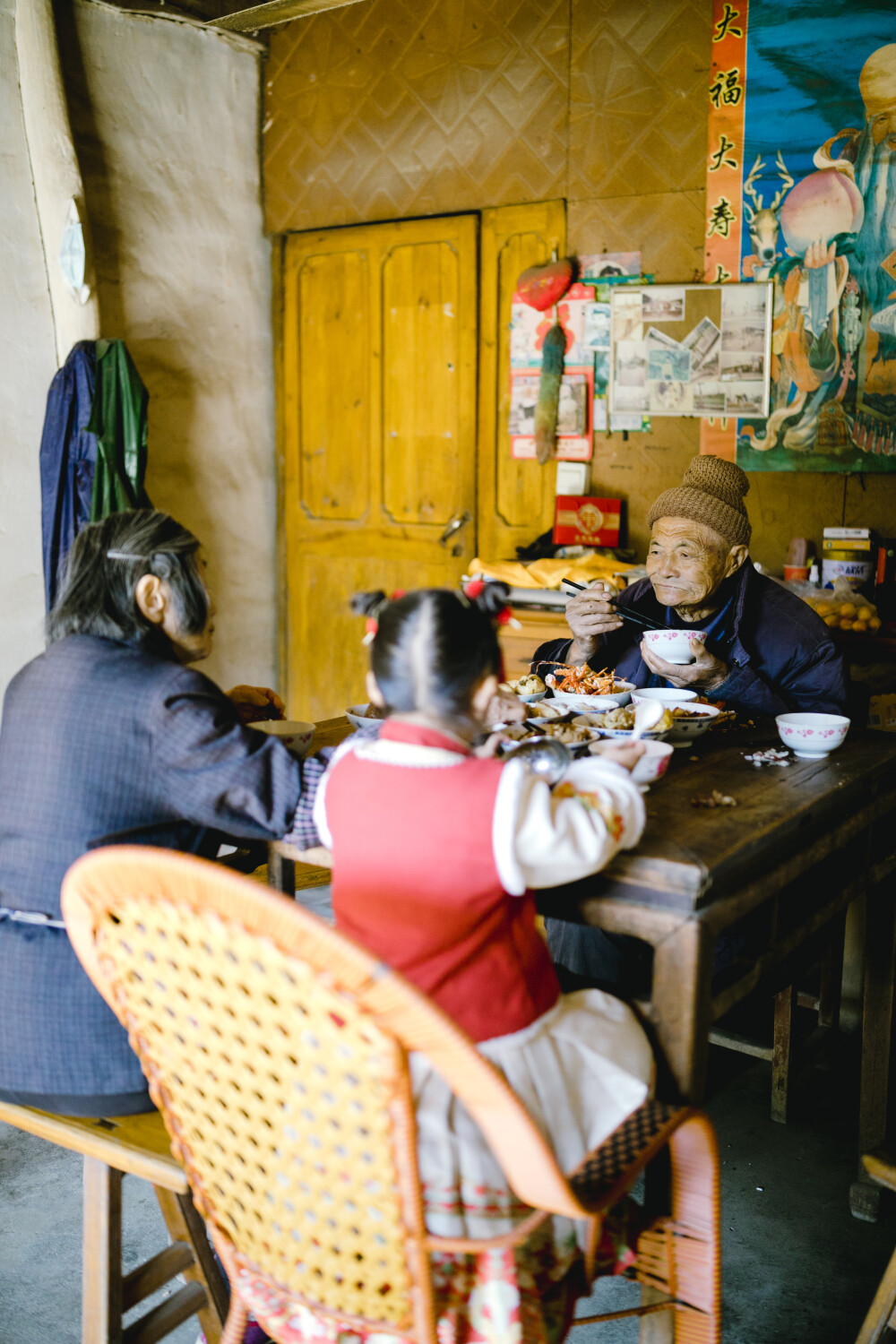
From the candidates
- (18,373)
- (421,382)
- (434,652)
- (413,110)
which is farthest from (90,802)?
(413,110)

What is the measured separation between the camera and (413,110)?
15.4ft

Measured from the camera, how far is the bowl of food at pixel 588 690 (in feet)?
6.63

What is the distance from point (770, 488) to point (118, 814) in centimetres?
317

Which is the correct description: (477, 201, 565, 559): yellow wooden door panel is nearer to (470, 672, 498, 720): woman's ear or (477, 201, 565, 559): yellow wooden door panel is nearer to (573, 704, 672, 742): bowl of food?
(573, 704, 672, 742): bowl of food

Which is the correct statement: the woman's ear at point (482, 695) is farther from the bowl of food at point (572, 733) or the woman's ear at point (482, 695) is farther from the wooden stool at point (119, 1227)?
the wooden stool at point (119, 1227)

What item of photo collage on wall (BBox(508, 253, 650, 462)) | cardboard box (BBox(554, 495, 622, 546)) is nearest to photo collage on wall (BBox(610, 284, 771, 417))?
photo collage on wall (BBox(508, 253, 650, 462))

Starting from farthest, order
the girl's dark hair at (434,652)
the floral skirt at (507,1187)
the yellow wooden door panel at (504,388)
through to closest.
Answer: the yellow wooden door panel at (504,388), the girl's dark hair at (434,652), the floral skirt at (507,1187)

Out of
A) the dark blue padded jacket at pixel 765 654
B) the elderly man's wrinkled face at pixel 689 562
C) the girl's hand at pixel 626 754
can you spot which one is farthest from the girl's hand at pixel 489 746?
the elderly man's wrinkled face at pixel 689 562

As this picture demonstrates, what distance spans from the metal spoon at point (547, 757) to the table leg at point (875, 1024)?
966mm

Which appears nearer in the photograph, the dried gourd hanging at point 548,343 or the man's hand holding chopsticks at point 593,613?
the man's hand holding chopsticks at point 593,613

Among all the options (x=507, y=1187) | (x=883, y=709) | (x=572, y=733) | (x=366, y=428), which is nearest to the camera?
(x=507, y=1187)

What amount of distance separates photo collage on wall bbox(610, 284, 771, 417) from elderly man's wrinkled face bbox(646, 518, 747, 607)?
1.70 meters

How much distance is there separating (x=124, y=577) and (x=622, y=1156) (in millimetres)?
1085

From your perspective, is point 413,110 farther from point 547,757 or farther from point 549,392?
point 547,757
